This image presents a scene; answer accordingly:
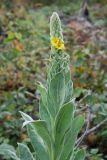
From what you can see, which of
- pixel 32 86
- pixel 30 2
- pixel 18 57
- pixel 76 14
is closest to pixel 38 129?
pixel 32 86

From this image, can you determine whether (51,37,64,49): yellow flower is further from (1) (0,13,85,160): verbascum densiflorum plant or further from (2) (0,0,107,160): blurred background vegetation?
(2) (0,0,107,160): blurred background vegetation

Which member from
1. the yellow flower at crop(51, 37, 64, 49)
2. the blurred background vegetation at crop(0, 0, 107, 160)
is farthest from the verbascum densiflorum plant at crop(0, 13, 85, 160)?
the blurred background vegetation at crop(0, 0, 107, 160)

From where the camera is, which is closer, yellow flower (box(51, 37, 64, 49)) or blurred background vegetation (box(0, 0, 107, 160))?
yellow flower (box(51, 37, 64, 49))

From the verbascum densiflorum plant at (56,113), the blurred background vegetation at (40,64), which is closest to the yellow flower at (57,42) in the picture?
the verbascum densiflorum plant at (56,113)

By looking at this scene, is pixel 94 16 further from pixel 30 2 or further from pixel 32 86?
pixel 32 86

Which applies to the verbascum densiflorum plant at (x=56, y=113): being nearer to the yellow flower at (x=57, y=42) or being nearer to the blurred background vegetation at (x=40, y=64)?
the yellow flower at (x=57, y=42)

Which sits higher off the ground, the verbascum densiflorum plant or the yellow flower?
the yellow flower
